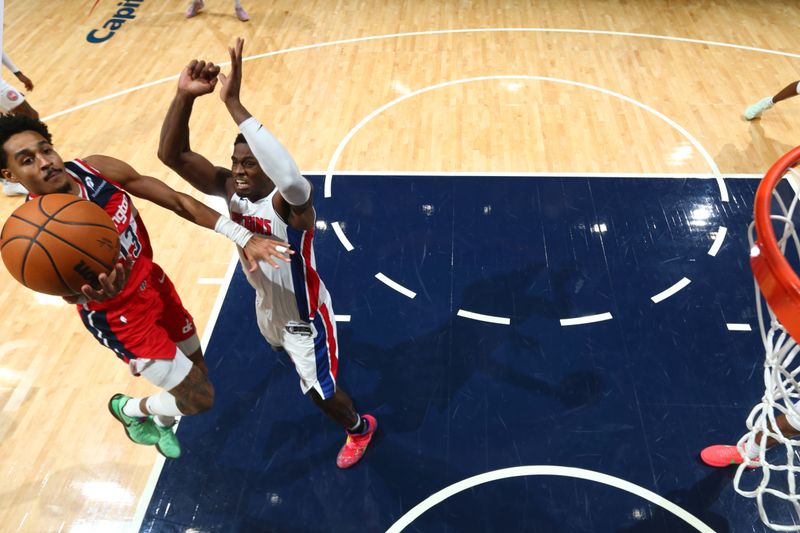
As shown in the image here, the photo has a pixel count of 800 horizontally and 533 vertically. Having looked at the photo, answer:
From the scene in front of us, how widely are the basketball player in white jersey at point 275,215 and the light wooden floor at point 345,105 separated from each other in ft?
3.64

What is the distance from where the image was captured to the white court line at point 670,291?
472 centimetres

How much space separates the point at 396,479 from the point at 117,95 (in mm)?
6051

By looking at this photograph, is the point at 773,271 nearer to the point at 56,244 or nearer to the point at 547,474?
the point at 547,474

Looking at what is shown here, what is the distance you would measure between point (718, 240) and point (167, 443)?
178 inches

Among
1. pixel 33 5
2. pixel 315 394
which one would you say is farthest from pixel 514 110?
pixel 33 5

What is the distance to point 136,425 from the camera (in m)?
3.72

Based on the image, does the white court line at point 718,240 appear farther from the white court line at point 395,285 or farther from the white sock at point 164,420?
the white sock at point 164,420

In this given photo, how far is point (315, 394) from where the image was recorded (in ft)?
11.6

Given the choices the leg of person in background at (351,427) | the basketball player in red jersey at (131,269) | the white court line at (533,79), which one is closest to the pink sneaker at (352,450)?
the leg of person in background at (351,427)

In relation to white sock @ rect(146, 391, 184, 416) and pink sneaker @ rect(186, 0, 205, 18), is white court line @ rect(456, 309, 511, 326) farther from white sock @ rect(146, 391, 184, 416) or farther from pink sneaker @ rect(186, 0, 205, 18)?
pink sneaker @ rect(186, 0, 205, 18)

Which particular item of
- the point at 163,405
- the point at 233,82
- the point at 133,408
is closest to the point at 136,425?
the point at 133,408

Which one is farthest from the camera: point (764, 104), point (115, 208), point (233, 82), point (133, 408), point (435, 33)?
point (435, 33)

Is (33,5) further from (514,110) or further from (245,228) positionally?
(245,228)

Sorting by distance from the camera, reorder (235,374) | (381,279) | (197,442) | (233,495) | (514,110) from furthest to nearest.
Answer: (514,110) → (381,279) → (235,374) → (197,442) → (233,495)
